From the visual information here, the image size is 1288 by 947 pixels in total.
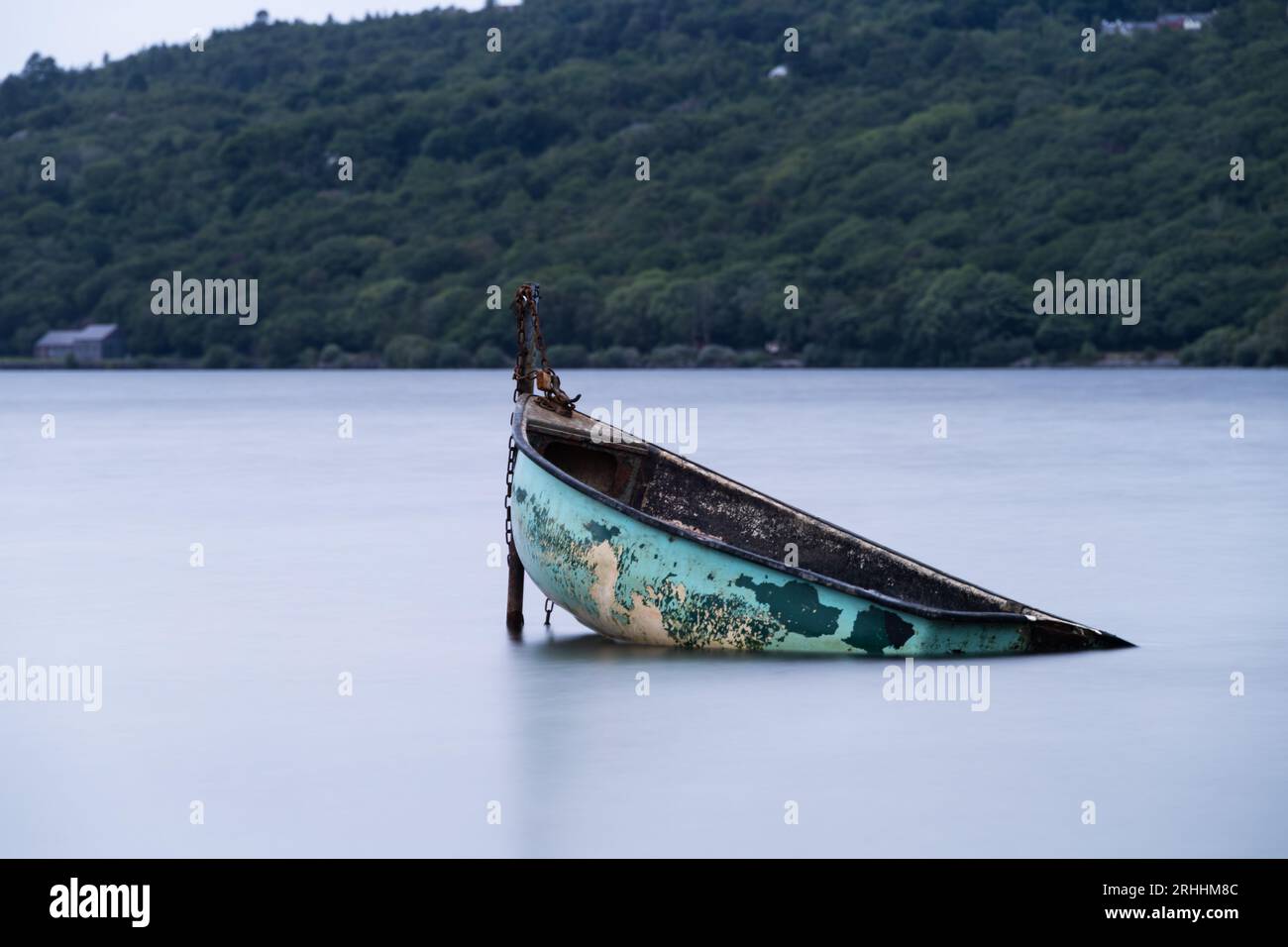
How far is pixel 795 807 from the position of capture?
10.3 meters

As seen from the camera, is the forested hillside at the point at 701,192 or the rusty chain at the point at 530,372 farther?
the forested hillside at the point at 701,192

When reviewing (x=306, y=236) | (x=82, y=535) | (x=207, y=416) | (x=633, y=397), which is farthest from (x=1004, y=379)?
(x=82, y=535)

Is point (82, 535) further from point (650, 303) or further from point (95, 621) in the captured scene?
point (650, 303)

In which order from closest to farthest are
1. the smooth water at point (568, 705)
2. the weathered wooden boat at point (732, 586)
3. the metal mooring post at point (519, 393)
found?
the smooth water at point (568, 705)
the weathered wooden boat at point (732, 586)
the metal mooring post at point (519, 393)

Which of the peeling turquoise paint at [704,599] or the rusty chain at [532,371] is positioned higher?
the rusty chain at [532,371]

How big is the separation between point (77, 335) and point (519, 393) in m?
142

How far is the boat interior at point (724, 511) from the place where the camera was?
48.5ft

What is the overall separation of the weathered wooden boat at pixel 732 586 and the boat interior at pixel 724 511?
0.05ft

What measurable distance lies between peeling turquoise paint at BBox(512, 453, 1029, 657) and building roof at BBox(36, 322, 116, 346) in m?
141

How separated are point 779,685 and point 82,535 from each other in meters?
14.6
